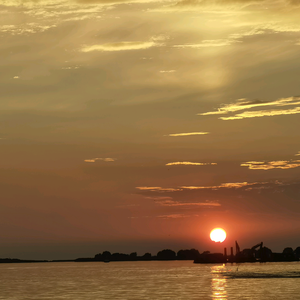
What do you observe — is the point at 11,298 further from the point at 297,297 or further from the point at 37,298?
the point at 297,297

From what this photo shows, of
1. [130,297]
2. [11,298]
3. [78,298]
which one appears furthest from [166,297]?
[11,298]

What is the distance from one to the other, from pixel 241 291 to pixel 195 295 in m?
12.5

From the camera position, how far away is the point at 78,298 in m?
89.9

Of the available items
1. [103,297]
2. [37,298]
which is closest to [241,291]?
[103,297]

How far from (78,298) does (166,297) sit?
15104mm

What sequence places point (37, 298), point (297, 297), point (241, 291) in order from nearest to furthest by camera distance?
point (297, 297) < point (37, 298) < point (241, 291)

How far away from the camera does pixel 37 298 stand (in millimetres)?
93188

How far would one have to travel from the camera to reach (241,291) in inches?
4060

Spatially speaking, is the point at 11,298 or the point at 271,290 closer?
the point at 11,298

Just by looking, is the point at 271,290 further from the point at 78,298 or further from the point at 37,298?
the point at 37,298

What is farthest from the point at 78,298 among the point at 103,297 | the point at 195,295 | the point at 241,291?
the point at 241,291

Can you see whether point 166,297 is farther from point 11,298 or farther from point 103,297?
point 11,298

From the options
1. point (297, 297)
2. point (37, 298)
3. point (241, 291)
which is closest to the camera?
point (297, 297)

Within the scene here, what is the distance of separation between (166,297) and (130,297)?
6272 mm
